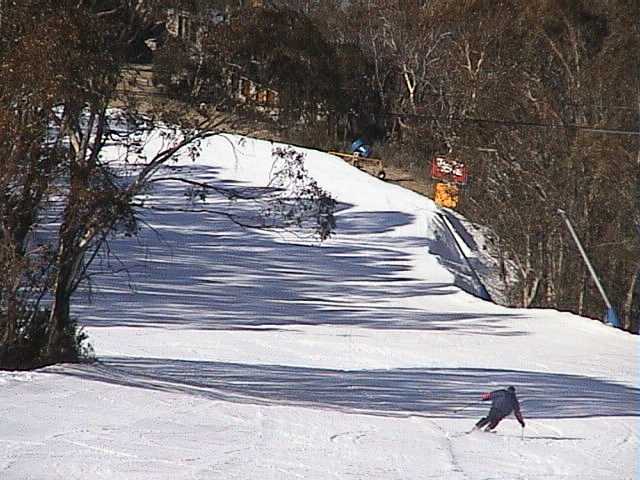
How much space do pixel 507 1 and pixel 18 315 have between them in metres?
19.0

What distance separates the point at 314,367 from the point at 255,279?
11.5 meters

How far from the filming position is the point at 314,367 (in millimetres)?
17203

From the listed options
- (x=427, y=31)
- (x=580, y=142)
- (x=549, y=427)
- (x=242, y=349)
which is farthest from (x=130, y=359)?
(x=427, y=31)

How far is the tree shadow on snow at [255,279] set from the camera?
23.3 metres

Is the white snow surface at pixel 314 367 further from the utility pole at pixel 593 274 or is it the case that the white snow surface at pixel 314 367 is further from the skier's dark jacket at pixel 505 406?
the utility pole at pixel 593 274

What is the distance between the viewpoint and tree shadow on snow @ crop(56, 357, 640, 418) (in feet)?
42.2

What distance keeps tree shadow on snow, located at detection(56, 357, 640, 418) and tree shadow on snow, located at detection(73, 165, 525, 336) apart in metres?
4.31

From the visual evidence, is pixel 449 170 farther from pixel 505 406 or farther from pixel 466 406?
pixel 505 406

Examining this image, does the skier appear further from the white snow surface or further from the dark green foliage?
the dark green foliage

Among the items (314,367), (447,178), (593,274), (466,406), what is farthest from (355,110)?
(447,178)

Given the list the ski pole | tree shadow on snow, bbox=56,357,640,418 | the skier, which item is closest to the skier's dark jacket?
the skier

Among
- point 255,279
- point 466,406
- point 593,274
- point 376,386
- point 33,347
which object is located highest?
point 33,347

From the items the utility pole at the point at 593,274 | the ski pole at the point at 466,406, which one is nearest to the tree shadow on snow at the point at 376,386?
the ski pole at the point at 466,406

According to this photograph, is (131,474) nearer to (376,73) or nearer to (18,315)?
(18,315)
